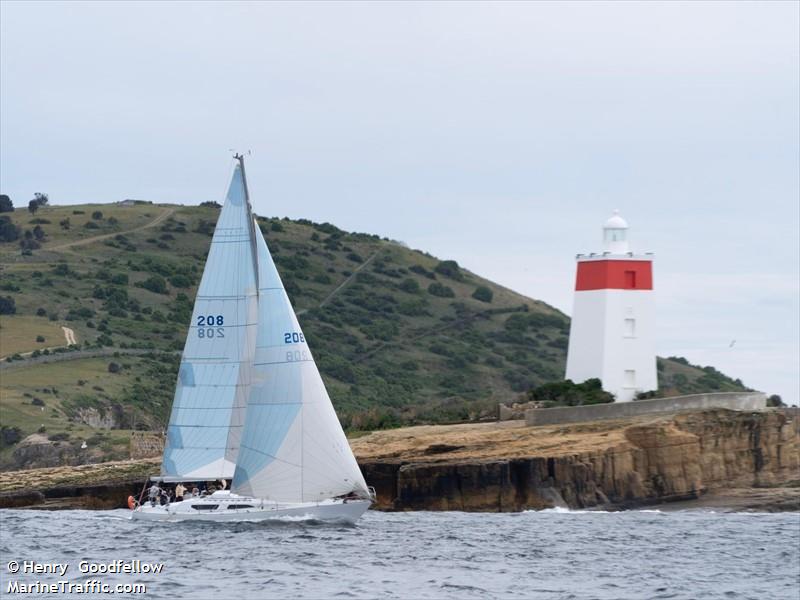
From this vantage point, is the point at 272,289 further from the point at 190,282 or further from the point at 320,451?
the point at 190,282

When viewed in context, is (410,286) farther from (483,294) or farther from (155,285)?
(155,285)

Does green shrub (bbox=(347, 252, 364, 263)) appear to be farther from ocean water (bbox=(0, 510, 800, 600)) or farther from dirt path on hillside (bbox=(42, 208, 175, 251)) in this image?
ocean water (bbox=(0, 510, 800, 600))

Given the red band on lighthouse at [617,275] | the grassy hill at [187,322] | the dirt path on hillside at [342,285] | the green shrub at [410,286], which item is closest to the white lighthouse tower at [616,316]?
the red band on lighthouse at [617,275]

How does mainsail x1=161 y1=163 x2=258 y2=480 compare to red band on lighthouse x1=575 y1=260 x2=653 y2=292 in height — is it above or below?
below

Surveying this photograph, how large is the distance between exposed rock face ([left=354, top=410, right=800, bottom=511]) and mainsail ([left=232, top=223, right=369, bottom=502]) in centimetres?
873

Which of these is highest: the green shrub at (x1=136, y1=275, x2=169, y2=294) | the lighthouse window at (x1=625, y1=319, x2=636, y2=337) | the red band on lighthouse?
the green shrub at (x1=136, y1=275, x2=169, y2=294)

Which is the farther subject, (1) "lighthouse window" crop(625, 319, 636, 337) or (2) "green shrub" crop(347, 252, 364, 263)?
(2) "green shrub" crop(347, 252, 364, 263)

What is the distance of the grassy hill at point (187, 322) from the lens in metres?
71.4

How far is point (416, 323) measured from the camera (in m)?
109

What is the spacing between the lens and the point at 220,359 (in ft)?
141

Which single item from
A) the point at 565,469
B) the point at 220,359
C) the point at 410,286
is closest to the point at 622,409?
the point at 565,469

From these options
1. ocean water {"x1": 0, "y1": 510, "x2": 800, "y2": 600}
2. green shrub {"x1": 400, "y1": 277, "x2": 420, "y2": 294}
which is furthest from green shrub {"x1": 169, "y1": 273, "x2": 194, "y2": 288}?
ocean water {"x1": 0, "y1": 510, "x2": 800, "y2": 600}

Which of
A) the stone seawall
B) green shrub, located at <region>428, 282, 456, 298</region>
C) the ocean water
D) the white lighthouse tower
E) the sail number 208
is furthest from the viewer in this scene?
green shrub, located at <region>428, 282, 456, 298</region>

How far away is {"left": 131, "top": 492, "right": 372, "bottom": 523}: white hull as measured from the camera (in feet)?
135
